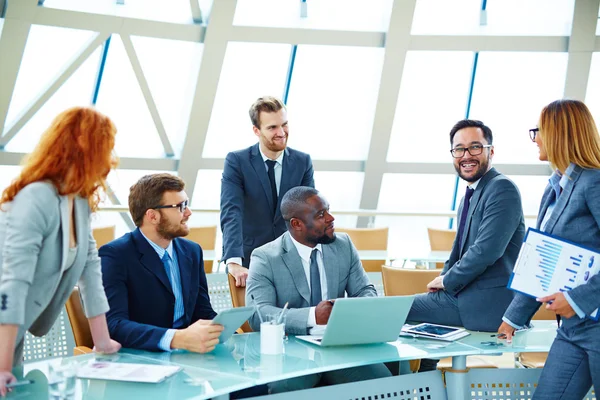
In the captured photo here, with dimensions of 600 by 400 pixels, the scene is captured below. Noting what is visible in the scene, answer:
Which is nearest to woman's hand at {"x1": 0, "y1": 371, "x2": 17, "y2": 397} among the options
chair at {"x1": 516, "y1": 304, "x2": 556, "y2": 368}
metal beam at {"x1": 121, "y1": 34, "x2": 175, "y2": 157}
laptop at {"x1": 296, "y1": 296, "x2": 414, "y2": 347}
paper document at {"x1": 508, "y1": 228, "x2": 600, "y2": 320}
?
laptop at {"x1": 296, "y1": 296, "x2": 414, "y2": 347}

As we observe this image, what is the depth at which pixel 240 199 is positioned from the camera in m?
4.39

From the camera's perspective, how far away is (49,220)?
2.22 metres

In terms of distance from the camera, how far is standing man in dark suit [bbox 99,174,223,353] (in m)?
2.97

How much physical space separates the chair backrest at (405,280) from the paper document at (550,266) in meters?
1.11

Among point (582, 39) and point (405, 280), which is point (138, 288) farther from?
point (582, 39)

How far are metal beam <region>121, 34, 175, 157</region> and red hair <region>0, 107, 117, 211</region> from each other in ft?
21.5

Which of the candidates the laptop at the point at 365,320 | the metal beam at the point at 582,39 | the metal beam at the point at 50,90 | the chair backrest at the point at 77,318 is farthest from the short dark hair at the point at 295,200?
the metal beam at the point at 582,39

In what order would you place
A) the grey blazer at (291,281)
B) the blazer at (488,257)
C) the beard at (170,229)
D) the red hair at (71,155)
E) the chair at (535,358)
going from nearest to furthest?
the red hair at (71,155) < the beard at (170,229) < the grey blazer at (291,281) < the blazer at (488,257) < the chair at (535,358)

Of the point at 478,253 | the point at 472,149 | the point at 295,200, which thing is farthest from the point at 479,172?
the point at 295,200

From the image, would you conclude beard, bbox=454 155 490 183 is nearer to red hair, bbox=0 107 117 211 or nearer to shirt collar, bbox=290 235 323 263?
shirt collar, bbox=290 235 323 263

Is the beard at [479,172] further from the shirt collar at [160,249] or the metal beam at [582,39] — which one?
the metal beam at [582,39]

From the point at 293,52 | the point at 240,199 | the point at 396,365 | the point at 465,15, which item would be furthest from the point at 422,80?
the point at 396,365

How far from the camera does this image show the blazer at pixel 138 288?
2.87 meters

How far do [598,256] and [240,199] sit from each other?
2266 mm
